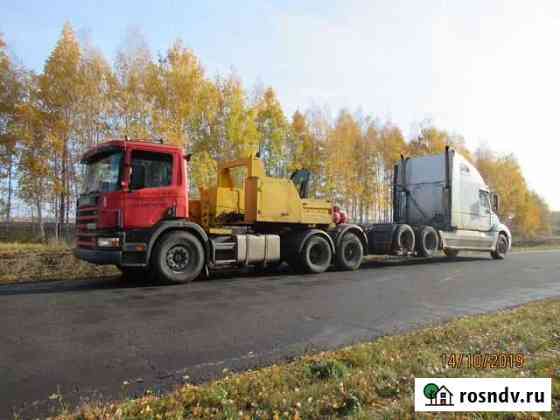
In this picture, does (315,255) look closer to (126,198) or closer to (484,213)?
(126,198)

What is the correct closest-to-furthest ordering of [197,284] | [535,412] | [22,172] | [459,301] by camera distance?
[535,412]
[459,301]
[197,284]
[22,172]

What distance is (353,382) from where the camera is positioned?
3209 millimetres

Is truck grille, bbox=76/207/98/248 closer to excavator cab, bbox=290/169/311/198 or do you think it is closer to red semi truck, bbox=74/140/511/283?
red semi truck, bbox=74/140/511/283

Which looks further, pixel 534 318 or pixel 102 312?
pixel 102 312

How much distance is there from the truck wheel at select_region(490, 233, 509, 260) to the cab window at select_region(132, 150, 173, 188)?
15151 millimetres

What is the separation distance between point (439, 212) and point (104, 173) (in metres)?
12.5

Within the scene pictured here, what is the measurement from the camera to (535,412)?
2699 millimetres

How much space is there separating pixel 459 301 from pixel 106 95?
21389mm

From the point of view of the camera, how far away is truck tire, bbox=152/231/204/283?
8.37 m

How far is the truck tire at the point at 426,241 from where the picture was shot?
1393 cm

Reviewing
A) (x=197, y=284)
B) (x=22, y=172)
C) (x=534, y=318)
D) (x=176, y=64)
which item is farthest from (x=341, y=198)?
(x=534, y=318)

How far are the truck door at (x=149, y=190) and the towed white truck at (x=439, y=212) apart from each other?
7.71 meters

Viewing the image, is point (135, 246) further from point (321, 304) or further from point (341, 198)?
point (341, 198)

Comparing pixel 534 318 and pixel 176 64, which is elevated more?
pixel 176 64
